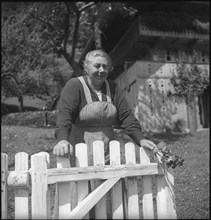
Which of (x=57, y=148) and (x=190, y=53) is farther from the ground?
(x=190, y=53)

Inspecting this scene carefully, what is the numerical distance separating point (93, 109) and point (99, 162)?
0.47m

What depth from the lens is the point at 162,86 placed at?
53.9 feet

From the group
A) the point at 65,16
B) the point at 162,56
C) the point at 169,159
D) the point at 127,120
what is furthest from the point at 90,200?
the point at 162,56

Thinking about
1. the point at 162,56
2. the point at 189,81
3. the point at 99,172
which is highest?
the point at 162,56

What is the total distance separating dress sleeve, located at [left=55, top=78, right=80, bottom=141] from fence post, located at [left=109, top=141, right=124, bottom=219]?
0.41 metres

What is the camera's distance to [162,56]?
17703 mm

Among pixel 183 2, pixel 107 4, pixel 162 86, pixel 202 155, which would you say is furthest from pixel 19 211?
pixel 183 2

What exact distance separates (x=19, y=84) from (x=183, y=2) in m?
11.9

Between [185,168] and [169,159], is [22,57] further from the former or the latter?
[169,159]

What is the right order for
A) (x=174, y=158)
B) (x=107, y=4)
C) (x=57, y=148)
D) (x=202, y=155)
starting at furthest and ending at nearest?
(x=107, y=4), (x=202, y=155), (x=174, y=158), (x=57, y=148)

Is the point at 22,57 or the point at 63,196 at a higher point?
the point at 22,57

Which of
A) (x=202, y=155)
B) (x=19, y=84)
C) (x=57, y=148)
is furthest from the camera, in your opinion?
(x=19, y=84)

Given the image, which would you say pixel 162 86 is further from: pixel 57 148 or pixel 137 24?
pixel 57 148

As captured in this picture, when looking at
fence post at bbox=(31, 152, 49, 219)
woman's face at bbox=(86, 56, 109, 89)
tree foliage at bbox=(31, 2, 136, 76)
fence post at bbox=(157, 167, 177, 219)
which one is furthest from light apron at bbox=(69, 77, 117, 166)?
tree foliage at bbox=(31, 2, 136, 76)
